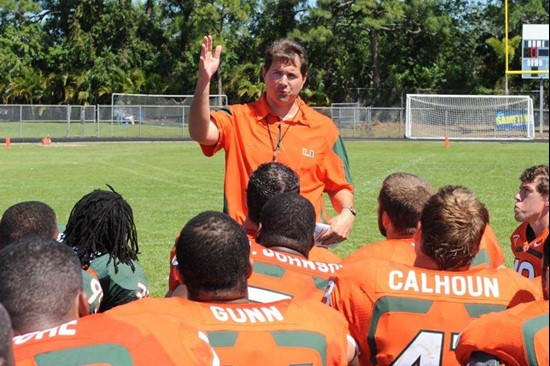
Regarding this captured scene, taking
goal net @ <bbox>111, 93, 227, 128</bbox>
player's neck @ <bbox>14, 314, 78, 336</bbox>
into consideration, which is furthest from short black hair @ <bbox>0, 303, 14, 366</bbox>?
goal net @ <bbox>111, 93, 227, 128</bbox>

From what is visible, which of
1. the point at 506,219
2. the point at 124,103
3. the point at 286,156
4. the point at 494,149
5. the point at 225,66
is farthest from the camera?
the point at 225,66

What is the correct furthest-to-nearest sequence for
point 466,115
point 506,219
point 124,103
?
point 124,103 → point 466,115 → point 506,219

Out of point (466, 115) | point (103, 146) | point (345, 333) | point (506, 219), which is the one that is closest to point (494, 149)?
point (466, 115)

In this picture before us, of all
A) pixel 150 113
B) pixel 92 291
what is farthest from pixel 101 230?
pixel 150 113

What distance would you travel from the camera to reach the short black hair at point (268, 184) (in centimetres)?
465

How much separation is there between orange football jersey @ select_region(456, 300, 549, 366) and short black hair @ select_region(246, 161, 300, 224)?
68.7 inches

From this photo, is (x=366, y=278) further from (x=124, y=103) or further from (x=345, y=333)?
(x=124, y=103)

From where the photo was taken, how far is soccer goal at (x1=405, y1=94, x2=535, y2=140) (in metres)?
42.0

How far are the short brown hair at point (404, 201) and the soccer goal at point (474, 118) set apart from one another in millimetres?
37623

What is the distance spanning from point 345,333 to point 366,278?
385mm

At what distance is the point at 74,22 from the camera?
53.0 metres

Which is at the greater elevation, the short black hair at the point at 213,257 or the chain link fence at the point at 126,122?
the chain link fence at the point at 126,122

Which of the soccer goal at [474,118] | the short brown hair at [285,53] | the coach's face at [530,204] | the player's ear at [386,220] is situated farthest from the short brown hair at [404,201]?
the soccer goal at [474,118]

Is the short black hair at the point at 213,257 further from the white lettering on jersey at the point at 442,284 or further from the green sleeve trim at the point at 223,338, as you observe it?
the white lettering on jersey at the point at 442,284
